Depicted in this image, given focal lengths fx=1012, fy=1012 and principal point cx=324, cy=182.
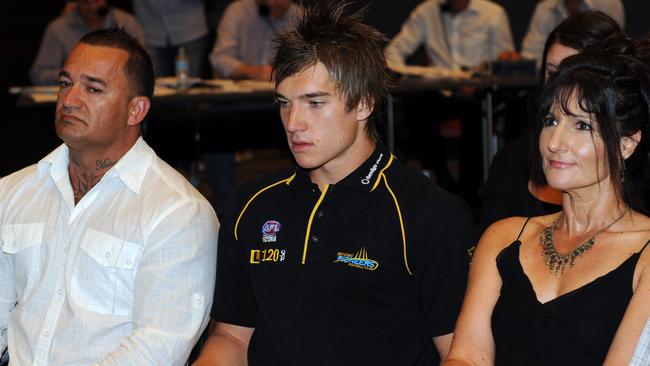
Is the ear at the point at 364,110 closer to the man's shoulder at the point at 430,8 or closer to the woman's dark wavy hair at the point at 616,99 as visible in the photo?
the woman's dark wavy hair at the point at 616,99

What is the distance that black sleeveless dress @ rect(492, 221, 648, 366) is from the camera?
2309mm

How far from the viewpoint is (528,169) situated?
3309mm

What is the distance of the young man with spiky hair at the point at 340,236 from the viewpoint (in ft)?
8.19

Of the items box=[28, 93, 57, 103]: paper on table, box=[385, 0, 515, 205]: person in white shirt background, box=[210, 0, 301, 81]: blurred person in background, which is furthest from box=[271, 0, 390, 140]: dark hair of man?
box=[210, 0, 301, 81]: blurred person in background

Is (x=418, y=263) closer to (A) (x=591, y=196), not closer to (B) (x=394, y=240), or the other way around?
(B) (x=394, y=240)

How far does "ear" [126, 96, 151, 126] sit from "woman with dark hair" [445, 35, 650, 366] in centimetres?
109

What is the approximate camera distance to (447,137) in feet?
23.8

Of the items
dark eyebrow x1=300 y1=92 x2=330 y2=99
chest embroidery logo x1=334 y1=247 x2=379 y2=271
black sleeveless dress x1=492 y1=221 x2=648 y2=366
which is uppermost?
dark eyebrow x1=300 y1=92 x2=330 y2=99

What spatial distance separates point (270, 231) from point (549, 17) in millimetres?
5474

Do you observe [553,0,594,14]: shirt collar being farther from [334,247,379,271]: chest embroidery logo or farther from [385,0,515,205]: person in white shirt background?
[334,247,379,271]: chest embroidery logo

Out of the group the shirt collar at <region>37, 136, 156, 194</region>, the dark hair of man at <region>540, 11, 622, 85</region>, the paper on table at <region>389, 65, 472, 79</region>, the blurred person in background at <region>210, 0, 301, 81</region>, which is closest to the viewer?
the shirt collar at <region>37, 136, 156, 194</region>

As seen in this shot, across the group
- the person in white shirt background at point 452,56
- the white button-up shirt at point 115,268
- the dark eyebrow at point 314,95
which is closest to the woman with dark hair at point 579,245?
the dark eyebrow at point 314,95

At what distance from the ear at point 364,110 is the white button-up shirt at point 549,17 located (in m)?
5.15

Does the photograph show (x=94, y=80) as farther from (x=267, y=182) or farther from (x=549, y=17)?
(x=549, y=17)
